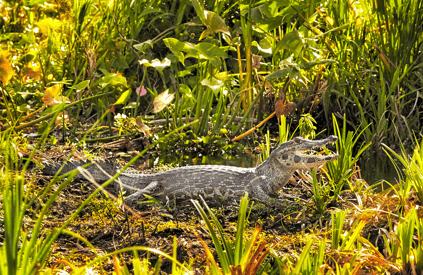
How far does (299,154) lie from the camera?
261cm

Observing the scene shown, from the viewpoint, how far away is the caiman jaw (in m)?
2.54

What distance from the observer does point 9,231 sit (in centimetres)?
118

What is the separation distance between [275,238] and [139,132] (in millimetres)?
2168

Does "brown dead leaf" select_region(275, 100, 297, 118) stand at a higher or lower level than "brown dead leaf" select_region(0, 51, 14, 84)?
lower

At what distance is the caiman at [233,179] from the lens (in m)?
2.63

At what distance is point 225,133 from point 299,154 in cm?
140

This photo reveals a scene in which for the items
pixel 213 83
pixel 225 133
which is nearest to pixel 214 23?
pixel 213 83

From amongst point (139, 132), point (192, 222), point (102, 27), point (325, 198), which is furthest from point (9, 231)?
point (102, 27)

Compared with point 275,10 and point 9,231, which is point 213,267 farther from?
point 275,10

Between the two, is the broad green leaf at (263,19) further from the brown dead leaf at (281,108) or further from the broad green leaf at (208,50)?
the brown dead leaf at (281,108)

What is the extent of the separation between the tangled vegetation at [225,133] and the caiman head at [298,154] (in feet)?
0.33

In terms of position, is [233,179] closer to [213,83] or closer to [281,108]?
[213,83]

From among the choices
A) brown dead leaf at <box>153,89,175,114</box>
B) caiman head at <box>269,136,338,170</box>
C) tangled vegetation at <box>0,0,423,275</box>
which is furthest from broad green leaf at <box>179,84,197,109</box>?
caiman head at <box>269,136,338,170</box>

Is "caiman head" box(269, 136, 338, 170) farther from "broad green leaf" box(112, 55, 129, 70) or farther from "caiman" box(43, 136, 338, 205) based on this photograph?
"broad green leaf" box(112, 55, 129, 70)
